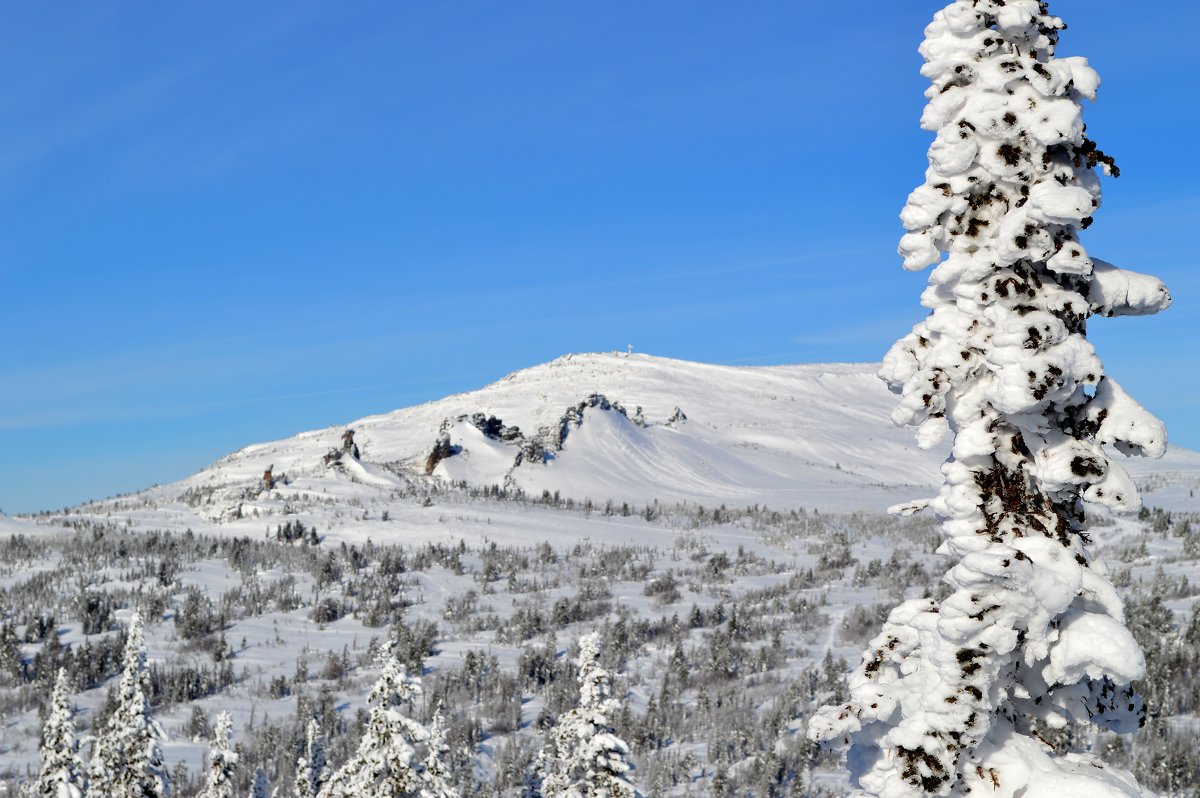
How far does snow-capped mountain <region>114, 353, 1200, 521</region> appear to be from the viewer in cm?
7062

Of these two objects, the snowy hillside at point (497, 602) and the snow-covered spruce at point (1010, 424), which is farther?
the snowy hillside at point (497, 602)

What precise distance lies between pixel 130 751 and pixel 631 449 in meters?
70.3

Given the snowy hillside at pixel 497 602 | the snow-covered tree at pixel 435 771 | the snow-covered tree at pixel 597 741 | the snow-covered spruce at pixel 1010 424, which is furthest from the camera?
the snowy hillside at pixel 497 602

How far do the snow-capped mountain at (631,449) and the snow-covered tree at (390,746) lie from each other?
4374 centimetres

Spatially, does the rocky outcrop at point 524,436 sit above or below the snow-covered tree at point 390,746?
above

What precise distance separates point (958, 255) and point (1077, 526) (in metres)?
1.49

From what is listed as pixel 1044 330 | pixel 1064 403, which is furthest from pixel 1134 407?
pixel 1044 330

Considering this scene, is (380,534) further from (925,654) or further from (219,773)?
(925,654)

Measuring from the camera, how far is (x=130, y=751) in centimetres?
1435

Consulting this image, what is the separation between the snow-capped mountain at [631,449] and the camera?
232ft

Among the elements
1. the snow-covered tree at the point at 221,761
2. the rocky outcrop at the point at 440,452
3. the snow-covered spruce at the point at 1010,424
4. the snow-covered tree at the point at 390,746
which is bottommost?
the snow-covered tree at the point at 221,761

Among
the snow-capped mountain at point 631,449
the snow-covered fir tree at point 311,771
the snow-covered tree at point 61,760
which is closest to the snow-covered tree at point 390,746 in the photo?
the snow-covered tree at point 61,760

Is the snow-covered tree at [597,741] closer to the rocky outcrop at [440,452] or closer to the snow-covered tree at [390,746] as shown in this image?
the snow-covered tree at [390,746]

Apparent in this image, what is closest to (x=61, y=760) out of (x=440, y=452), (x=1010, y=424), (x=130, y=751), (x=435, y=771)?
(x=130, y=751)
